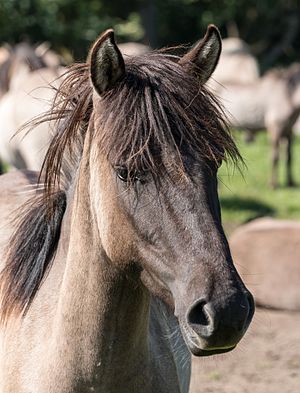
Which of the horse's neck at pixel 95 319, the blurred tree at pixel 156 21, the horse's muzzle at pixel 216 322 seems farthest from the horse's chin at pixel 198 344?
the blurred tree at pixel 156 21

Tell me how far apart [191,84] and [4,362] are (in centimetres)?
110

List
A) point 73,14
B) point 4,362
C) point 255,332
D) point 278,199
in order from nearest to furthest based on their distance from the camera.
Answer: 1. point 4,362
2. point 255,332
3. point 278,199
4. point 73,14

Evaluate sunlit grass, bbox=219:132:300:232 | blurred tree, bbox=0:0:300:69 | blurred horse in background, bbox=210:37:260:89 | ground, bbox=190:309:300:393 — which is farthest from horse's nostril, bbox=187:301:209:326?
blurred tree, bbox=0:0:300:69

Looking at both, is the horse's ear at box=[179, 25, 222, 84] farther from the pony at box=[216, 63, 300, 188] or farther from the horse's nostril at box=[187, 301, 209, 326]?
the pony at box=[216, 63, 300, 188]

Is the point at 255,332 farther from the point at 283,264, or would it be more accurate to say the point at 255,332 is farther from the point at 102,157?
the point at 102,157

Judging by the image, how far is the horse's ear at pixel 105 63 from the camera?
256 centimetres

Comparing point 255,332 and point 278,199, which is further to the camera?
point 278,199

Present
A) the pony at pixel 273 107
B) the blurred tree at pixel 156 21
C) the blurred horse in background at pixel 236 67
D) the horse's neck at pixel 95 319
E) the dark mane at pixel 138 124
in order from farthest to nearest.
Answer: the blurred tree at pixel 156 21 < the blurred horse in background at pixel 236 67 < the pony at pixel 273 107 < the horse's neck at pixel 95 319 < the dark mane at pixel 138 124

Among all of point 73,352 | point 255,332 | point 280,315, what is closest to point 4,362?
point 73,352

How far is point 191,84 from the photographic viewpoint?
2.67 meters

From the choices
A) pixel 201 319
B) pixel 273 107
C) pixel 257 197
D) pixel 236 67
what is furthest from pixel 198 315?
pixel 236 67

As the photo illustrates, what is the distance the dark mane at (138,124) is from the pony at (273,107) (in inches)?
345

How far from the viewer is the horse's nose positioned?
2.30 meters

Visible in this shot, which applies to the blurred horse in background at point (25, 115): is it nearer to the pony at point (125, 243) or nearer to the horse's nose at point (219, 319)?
the pony at point (125, 243)
